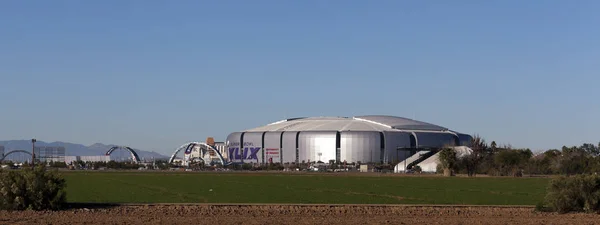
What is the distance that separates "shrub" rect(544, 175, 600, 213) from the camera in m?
33.3

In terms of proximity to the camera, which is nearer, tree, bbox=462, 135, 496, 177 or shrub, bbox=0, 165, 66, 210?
shrub, bbox=0, 165, 66, 210

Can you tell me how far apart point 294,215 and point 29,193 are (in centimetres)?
980

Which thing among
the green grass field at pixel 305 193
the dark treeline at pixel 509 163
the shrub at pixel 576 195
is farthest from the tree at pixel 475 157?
the shrub at pixel 576 195

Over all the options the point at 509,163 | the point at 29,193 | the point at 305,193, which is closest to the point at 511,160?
the point at 509,163

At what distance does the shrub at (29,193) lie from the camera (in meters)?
33.3

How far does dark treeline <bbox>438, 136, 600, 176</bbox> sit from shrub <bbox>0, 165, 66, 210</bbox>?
90049 mm

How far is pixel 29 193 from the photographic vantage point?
3344cm

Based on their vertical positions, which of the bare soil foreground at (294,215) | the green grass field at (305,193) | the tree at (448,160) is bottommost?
the bare soil foreground at (294,215)

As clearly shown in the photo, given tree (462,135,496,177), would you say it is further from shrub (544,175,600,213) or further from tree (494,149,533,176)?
shrub (544,175,600,213)

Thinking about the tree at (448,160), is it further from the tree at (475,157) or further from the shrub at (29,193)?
the shrub at (29,193)

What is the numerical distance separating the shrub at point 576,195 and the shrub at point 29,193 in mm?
18426

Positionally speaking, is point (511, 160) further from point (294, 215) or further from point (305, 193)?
point (294, 215)

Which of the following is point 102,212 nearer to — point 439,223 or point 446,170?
point 439,223

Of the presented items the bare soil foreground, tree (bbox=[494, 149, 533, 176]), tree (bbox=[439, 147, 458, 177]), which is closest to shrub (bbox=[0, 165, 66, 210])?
the bare soil foreground
